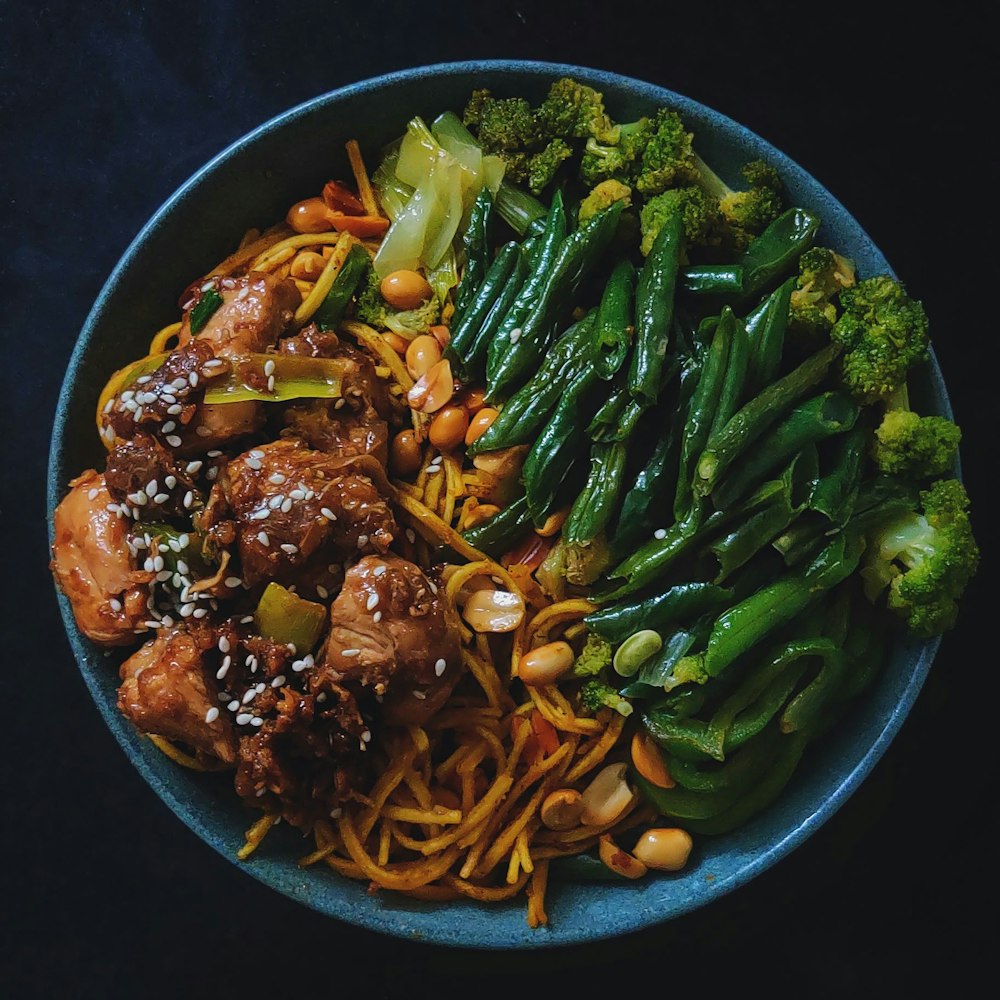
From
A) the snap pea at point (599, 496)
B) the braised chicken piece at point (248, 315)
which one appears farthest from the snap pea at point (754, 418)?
the braised chicken piece at point (248, 315)

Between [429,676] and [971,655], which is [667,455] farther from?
[971,655]

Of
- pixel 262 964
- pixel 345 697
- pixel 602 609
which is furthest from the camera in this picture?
pixel 262 964

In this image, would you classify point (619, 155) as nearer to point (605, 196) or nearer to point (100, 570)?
point (605, 196)

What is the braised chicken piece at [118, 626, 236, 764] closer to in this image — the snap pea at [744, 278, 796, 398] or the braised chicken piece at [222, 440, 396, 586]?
the braised chicken piece at [222, 440, 396, 586]

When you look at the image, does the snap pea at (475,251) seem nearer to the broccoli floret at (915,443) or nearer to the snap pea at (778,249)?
the snap pea at (778,249)

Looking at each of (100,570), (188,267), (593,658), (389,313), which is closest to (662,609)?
(593,658)

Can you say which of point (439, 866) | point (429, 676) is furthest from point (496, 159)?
point (439, 866)
